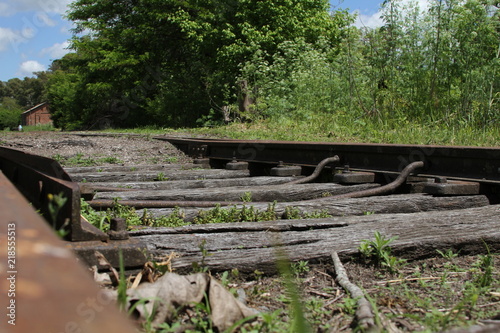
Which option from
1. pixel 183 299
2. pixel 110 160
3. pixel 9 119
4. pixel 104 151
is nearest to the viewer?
pixel 183 299

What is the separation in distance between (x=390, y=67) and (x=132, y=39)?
2409 cm

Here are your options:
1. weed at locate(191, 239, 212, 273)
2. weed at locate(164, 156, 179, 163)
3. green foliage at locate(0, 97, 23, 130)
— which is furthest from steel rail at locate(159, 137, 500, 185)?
green foliage at locate(0, 97, 23, 130)

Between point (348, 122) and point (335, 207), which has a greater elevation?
point (348, 122)

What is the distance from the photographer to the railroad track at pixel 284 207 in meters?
1.76

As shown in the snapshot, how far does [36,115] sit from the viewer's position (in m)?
124

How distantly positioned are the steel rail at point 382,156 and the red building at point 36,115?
403ft

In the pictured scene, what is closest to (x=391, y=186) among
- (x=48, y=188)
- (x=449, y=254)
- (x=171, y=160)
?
(x=449, y=254)

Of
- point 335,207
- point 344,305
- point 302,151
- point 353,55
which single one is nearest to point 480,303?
point 344,305

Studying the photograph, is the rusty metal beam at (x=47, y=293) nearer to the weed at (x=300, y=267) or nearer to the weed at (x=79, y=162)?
the weed at (x=300, y=267)

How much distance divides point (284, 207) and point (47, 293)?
248cm

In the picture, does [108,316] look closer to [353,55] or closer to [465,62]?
[465,62]

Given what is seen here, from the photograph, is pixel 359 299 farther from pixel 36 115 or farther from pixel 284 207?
pixel 36 115

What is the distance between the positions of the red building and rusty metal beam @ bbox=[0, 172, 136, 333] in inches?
5020

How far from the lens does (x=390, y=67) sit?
752 cm
